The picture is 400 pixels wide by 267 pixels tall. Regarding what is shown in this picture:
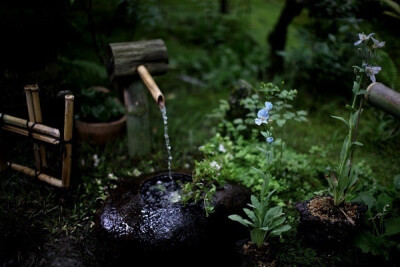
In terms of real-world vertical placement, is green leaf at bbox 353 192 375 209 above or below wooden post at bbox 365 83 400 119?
below

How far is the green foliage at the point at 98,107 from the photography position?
161 inches

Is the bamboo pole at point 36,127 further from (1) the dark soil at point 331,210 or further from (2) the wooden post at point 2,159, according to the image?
(1) the dark soil at point 331,210

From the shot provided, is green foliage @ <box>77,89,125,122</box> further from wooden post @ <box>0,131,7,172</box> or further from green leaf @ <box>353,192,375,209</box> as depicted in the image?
green leaf @ <box>353,192,375,209</box>

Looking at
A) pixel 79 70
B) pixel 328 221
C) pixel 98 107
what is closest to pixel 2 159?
pixel 98 107

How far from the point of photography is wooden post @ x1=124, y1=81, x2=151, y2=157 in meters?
3.85

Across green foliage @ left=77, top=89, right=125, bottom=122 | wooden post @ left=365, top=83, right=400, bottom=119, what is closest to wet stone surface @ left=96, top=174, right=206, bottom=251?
green foliage @ left=77, top=89, right=125, bottom=122

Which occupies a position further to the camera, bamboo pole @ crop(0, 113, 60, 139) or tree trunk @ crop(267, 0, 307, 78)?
tree trunk @ crop(267, 0, 307, 78)

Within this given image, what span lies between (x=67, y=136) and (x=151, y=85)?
0.89m

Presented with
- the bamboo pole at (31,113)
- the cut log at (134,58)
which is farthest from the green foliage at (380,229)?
the bamboo pole at (31,113)

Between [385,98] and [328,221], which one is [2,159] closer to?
[328,221]

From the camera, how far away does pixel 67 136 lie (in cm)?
307

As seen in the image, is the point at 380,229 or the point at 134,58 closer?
the point at 380,229

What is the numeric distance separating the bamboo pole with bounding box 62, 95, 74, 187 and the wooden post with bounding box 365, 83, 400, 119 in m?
2.41

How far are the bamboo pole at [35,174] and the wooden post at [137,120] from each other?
1.00 metres
